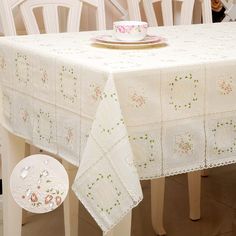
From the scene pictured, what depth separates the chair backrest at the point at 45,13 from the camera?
175cm

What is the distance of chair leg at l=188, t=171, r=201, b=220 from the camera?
199 cm

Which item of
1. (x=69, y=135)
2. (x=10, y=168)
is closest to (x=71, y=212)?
(x=10, y=168)

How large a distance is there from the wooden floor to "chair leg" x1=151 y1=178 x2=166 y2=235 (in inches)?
1.4

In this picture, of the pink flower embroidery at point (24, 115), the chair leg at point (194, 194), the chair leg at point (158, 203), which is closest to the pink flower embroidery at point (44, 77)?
the pink flower embroidery at point (24, 115)

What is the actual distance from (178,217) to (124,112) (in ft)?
3.62

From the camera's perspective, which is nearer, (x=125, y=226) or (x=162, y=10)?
(x=125, y=226)

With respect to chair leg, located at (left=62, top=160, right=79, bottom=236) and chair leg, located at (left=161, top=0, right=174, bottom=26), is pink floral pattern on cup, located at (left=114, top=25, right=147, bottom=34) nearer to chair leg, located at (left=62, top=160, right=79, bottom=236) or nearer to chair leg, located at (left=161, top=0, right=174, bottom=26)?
chair leg, located at (left=62, top=160, right=79, bottom=236)

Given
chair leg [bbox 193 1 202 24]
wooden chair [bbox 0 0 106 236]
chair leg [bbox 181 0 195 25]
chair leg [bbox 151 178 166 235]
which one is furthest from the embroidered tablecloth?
chair leg [bbox 193 1 202 24]

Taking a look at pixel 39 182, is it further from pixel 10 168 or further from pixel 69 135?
pixel 10 168

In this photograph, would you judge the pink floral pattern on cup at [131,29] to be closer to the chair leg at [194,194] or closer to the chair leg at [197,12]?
the chair leg at [194,194]

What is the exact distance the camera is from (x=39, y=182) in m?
0.95

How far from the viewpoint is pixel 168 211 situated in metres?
2.12

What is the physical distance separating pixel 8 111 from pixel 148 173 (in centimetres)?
46

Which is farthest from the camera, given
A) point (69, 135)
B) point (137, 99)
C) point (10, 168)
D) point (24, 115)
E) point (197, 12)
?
point (197, 12)
